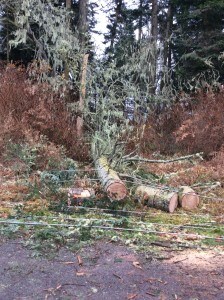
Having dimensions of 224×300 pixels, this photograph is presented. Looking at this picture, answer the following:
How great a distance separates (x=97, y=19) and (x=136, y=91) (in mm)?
7368

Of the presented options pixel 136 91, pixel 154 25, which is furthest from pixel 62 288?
pixel 154 25

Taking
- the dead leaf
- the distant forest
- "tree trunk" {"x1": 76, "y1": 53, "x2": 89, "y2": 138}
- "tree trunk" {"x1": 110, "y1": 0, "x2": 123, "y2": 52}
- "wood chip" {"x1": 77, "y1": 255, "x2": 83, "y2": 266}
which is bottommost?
"wood chip" {"x1": 77, "y1": 255, "x2": 83, "y2": 266}

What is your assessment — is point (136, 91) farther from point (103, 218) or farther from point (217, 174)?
point (103, 218)

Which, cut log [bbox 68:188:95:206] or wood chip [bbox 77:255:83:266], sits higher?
cut log [bbox 68:188:95:206]

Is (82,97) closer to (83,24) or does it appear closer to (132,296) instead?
(83,24)

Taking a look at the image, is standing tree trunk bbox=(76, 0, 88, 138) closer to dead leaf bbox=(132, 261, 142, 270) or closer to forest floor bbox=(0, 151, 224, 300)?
forest floor bbox=(0, 151, 224, 300)

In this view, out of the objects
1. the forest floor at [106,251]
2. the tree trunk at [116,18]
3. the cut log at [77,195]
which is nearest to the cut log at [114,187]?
the forest floor at [106,251]

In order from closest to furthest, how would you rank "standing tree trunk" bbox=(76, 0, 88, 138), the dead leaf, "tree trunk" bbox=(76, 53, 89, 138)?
the dead leaf
"tree trunk" bbox=(76, 53, 89, 138)
"standing tree trunk" bbox=(76, 0, 88, 138)

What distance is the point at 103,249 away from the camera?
11.9ft

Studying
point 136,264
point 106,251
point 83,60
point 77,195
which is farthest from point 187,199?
point 83,60

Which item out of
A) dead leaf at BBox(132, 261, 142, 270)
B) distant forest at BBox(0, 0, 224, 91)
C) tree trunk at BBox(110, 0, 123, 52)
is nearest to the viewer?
dead leaf at BBox(132, 261, 142, 270)

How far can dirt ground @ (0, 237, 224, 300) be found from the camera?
2738mm

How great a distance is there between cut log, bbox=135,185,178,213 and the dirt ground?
60.5 inches

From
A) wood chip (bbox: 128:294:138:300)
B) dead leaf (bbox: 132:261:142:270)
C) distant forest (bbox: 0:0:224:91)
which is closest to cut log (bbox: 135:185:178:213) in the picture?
dead leaf (bbox: 132:261:142:270)
